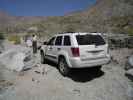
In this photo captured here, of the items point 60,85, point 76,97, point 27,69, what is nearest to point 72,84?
point 60,85

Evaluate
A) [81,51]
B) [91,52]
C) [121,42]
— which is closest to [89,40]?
[91,52]

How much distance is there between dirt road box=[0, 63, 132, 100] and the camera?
4.59 metres

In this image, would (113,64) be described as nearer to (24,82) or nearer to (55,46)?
(55,46)

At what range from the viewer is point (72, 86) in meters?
5.34

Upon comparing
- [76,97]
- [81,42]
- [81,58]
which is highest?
[81,42]

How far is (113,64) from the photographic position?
7.98 metres

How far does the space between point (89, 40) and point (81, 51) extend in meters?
0.66

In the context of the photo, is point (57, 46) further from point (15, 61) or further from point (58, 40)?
point (15, 61)

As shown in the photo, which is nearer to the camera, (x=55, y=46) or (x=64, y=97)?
(x=64, y=97)

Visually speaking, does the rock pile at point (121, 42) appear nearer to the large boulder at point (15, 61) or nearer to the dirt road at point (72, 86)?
the dirt road at point (72, 86)

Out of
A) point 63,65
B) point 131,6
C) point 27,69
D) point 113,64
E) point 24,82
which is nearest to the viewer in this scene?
point 24,82

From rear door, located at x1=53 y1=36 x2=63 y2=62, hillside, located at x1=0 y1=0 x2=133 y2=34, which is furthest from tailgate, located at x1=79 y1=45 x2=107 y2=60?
hillside, located at x1=0 y1=0 x2=133 y2=34

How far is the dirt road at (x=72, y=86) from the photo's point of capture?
4588mm

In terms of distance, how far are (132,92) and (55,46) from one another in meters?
3.87
